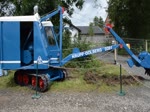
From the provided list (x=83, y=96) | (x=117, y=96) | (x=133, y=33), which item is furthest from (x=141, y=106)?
(x=133, y=33)

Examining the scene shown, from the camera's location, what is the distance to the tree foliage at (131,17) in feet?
112

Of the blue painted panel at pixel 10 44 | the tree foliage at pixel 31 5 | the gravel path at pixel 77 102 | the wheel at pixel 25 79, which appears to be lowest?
the gravel path at pixel 77 102

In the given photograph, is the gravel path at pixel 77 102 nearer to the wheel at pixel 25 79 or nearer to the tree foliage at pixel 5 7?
the wheel at pixel 25 79

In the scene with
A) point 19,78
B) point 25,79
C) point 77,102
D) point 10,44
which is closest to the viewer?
point 77,102

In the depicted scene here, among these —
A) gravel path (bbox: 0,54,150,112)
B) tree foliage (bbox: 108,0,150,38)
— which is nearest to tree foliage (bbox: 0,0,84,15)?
gravel path (bbox: 0,54,150,112)

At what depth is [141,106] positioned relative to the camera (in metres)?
8.86

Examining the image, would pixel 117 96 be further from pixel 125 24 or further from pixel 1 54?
pixel 125 24

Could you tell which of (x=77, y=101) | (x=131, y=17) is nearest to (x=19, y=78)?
(x=77, y=101)

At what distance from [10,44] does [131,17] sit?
1032 inches

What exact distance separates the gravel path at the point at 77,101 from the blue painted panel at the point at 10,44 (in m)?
1.10

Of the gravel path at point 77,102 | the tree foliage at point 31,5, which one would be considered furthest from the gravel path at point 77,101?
the tree foliage at point 31,5

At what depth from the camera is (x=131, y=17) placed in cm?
3559

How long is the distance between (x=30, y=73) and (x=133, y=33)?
26.5 metres

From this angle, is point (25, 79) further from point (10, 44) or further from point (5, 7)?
point (5, 7)
